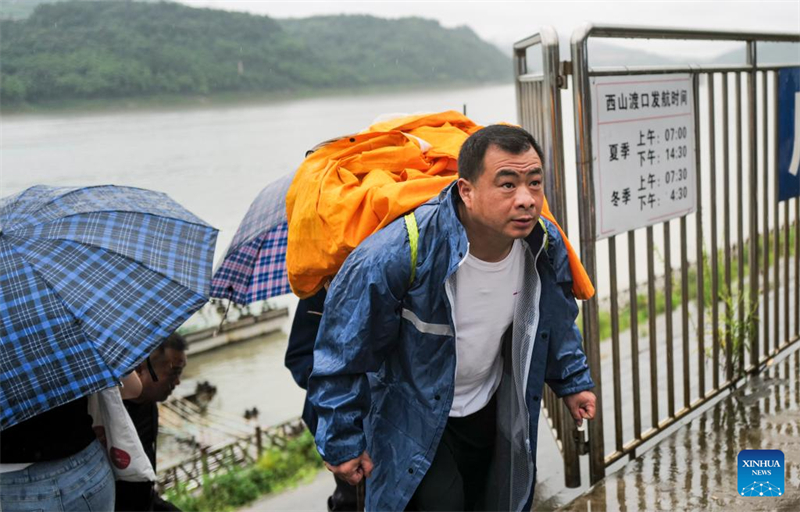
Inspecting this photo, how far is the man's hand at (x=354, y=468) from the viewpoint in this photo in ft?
5.79

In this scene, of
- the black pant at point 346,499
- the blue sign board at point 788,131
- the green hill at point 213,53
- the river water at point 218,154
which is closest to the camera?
the black pant at point 346,499

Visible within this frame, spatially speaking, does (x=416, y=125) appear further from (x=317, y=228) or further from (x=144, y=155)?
(x=144, y=155)

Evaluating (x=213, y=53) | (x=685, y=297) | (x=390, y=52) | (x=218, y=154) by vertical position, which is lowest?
(x=685, y=297)

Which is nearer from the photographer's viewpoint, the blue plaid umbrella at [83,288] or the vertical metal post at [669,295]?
the blue plaid umbrella at [83,288]

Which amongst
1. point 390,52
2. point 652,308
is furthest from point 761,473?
point 390,52

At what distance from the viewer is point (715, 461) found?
287cm

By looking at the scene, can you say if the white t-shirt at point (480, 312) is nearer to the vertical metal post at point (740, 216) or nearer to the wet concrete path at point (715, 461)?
the wet concrete path at point (715, 461)

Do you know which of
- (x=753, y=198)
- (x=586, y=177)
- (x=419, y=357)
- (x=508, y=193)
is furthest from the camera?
(x=753, y=198)

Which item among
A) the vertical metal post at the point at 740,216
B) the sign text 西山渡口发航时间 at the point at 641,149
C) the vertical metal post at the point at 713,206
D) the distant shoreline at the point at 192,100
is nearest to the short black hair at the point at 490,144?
the sign text 西山渡口发航时间 at the point at 641,149

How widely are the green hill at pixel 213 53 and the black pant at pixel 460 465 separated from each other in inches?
1034

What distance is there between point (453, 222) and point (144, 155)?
1463 inches

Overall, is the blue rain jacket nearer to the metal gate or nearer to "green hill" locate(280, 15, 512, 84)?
the metal gate

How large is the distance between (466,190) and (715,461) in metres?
1.76

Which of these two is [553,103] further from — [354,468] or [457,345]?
[354,468]
